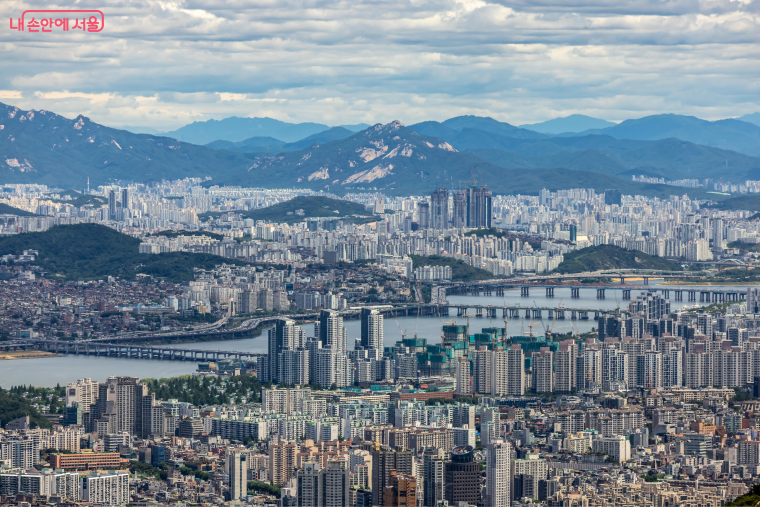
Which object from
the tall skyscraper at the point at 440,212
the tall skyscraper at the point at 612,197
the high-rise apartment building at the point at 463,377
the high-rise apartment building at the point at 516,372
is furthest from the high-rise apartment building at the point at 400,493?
the tall skyscraper at the point at 612,197

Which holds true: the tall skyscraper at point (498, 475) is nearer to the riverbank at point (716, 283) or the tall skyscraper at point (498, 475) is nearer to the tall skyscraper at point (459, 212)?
the riverbank at point (716, 283)

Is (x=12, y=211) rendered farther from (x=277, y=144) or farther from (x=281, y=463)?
(x=277, y=144)

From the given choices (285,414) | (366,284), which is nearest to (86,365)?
(285,414)

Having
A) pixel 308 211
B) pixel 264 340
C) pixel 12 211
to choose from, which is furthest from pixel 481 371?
pixel 308 211

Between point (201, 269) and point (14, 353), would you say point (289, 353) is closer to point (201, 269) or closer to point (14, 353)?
point (14, 353)

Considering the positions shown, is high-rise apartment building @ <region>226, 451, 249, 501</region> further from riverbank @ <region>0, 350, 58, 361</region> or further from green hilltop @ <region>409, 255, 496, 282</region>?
green hilltop @ <region>409, 255, 496, 282</region>

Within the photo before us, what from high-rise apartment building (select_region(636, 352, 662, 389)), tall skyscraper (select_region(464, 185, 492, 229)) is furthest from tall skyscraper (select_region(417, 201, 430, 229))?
high-rise apartment building (select_region(636, 352, 662, 389))
